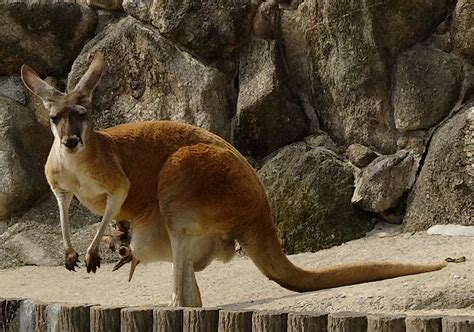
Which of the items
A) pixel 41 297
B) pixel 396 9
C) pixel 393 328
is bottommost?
pixel 393 328

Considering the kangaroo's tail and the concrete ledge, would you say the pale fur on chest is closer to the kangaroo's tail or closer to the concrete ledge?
the kangaroo's tail

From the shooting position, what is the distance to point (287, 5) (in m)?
7.40

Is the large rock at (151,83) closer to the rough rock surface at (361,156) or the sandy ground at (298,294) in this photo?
the rough rock surface at (361,156)

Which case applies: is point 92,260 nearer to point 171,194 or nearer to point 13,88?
point 171,194

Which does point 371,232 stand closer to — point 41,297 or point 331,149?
point 331,149

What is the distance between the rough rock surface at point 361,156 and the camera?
6.79 m

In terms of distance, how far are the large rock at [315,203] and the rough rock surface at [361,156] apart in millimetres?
57

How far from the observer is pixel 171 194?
5156mm

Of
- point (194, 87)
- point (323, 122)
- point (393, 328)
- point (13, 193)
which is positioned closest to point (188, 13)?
point (194, 87)

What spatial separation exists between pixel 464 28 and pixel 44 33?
3.24m

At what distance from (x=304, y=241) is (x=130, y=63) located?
1.99m

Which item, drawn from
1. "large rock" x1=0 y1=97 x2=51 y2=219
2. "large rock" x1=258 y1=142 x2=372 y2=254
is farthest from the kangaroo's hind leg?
"large rock" x1=0 y1=97 x2=51 y2=219

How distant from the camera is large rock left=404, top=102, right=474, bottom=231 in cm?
627

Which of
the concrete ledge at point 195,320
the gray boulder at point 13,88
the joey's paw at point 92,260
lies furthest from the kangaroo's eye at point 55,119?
the gray boulder at point 13,88
